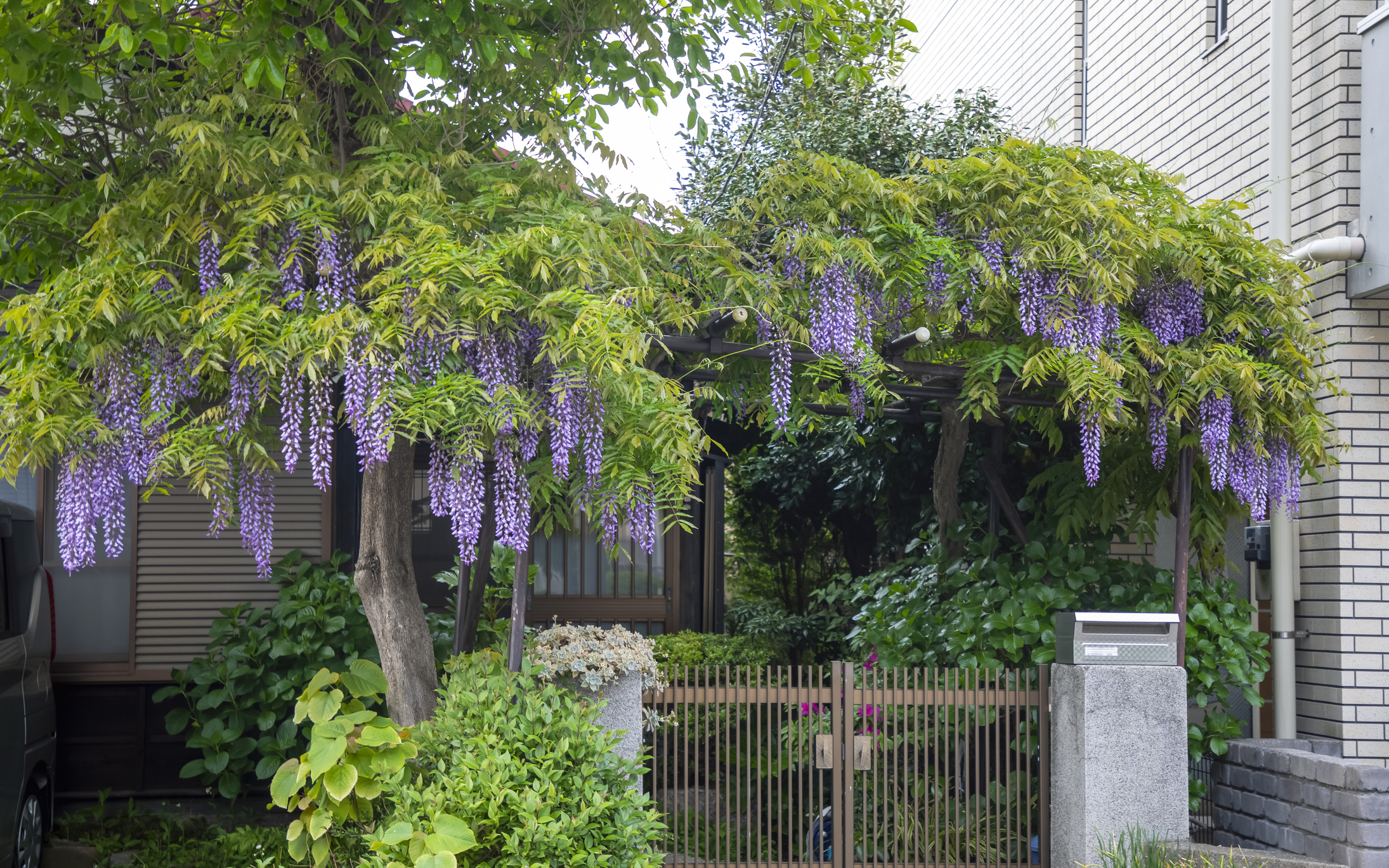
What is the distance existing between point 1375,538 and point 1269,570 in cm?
56

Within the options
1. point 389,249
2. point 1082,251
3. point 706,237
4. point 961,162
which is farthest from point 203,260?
point 1082,251

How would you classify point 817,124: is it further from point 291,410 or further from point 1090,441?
point 291,410

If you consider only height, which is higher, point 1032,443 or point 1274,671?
point 1032,443

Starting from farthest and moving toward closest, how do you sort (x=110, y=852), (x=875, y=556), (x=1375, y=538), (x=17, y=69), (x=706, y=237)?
(x=875, y=556) → (x=110, y=852) → (x=1375, y=538) → (x=706, y=237) → (x=17, y=69)

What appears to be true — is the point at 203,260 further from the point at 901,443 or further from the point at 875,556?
the point at 875,556

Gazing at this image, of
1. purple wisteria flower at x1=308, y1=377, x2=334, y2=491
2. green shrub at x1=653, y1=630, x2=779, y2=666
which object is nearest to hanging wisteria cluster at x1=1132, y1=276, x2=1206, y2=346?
green shrub at x1=653, y1=630, x2=779, y2=666

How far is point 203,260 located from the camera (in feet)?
13.0

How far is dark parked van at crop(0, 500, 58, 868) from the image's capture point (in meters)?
4.93

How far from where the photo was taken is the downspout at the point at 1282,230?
5.73 meters

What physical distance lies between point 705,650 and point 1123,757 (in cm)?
364

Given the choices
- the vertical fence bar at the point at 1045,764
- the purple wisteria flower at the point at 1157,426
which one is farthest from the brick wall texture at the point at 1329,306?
the vertical fence bar at the point at 1045,764

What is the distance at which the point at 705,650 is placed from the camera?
26.9 ft

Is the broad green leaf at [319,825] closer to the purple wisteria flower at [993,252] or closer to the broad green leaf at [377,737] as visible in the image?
the broad green leaf at [377,737]

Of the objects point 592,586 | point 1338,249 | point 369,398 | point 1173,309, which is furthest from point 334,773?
point 1338,249
